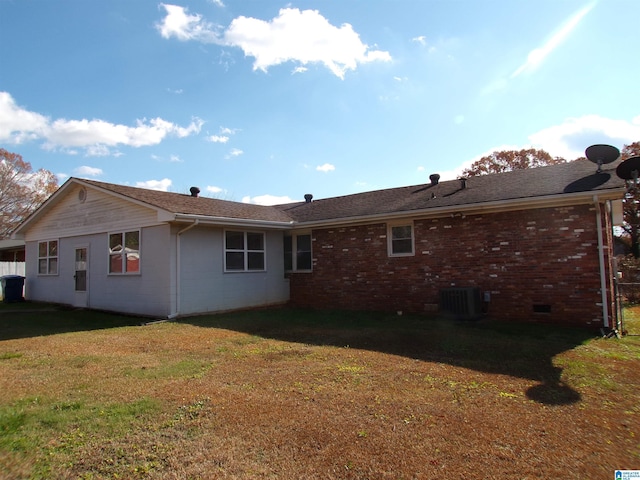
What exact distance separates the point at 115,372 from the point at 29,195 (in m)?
41.2

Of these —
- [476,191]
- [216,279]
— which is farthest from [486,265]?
[216,279]

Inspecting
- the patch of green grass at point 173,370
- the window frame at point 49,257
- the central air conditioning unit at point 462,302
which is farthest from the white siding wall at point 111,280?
the central air conditioning unit at point 462,302

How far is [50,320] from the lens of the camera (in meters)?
11.7

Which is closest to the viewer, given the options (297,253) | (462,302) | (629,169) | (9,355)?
(9,355)

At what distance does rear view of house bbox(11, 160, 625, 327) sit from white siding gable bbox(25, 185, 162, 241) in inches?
2.3

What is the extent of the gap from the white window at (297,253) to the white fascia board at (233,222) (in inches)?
33.2

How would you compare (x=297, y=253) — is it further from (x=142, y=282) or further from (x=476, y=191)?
(x=476, y=191)

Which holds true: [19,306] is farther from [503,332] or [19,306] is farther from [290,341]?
[503,332]

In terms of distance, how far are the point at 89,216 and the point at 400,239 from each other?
1033 cm

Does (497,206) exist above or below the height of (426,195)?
below

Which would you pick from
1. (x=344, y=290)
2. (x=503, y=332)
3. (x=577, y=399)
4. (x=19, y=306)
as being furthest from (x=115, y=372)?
(x=19, y=306)

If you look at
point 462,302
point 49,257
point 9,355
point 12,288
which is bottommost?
point 9,355

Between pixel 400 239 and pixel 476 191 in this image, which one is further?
pixel 400 239

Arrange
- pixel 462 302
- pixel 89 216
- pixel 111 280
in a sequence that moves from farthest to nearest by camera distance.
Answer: pixel 89 216 < pixel 111 280 < pixel 462 302
